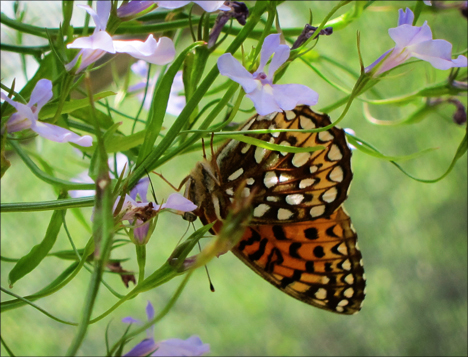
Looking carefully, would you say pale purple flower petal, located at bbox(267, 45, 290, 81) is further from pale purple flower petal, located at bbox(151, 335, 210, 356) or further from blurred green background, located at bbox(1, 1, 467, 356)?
blurred green background, located at bbox(1, 1, 467, 356)

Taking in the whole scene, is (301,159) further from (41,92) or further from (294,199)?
(41,92)

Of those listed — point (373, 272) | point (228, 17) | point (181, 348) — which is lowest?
point (181, 348)

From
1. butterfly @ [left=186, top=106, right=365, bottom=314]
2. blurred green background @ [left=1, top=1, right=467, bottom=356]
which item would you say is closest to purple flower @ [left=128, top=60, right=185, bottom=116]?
butterfly @ [left=186, top=106, right=365, bottom=314]

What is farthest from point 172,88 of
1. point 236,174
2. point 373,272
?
point 373,272

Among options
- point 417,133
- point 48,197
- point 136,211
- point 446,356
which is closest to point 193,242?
point 136,211

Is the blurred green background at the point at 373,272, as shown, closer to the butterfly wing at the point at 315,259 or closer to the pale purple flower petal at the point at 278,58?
the butterfly wing at the point at 315,259
